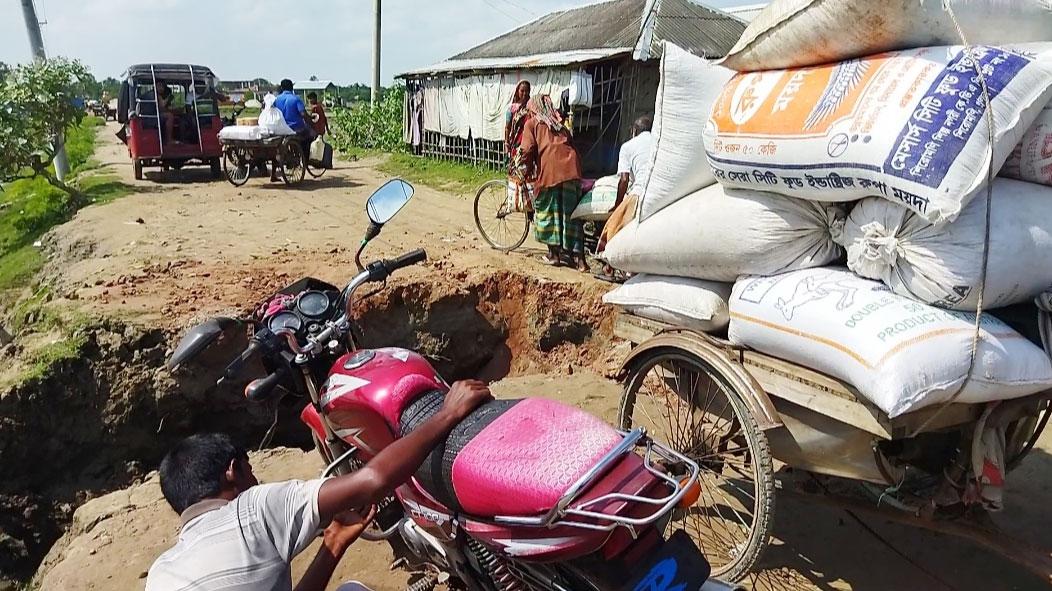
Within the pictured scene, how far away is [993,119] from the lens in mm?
2072

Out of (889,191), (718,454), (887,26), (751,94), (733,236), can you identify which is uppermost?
(887,26)

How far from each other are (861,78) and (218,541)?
2.32 meters

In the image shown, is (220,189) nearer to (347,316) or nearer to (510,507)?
(347,316)

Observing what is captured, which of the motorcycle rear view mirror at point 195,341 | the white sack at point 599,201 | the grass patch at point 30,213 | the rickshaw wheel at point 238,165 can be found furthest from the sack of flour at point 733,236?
the rickshaw wheel at point 238,165

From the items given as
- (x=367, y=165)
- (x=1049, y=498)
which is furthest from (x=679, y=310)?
(x=367, y=165)

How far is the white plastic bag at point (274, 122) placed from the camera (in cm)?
1195

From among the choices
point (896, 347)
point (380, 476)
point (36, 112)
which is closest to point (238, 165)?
point (36, 112)

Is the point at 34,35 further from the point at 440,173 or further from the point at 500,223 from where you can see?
the point at 500,223

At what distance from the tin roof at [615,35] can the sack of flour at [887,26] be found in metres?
10.1

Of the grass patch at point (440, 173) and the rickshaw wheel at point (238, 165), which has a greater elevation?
the rickshaw wheel at point (238, 165)

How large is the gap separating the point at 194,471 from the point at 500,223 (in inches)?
281

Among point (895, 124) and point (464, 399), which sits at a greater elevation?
point (895, 124)

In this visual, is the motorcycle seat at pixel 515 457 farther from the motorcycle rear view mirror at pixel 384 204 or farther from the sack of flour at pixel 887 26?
the sack of flour at pixel 887 26

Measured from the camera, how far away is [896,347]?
2.14 meters
